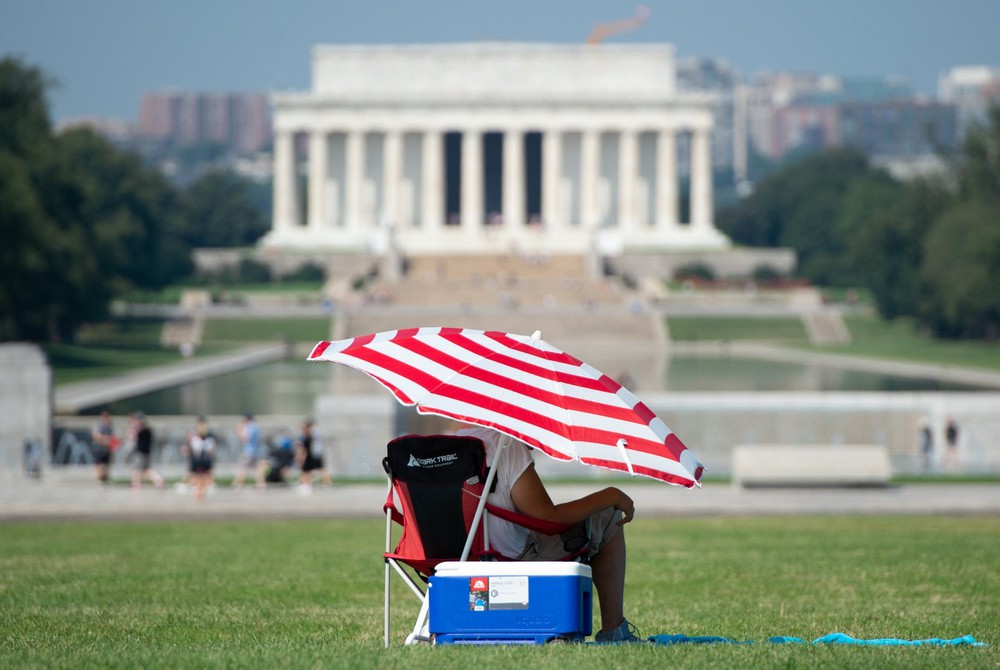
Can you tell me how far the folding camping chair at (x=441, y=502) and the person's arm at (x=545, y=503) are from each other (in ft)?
0.14

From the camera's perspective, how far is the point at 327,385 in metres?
48.0

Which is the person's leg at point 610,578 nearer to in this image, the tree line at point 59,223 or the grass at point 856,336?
the tree line at point 59,223

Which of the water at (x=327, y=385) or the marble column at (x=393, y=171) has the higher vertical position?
the marble column at (x=393, y=171)

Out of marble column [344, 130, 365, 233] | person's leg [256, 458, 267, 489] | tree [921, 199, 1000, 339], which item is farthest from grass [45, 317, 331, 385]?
person's leg [256, 458, 267, 489]

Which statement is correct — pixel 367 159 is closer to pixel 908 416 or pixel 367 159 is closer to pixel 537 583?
pixel 908 416

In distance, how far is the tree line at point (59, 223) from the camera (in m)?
51.9

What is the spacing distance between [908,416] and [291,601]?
893 inches

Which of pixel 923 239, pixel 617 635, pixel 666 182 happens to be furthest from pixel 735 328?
pixel 617 635

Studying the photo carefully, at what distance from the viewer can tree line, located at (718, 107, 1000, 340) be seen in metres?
63.1

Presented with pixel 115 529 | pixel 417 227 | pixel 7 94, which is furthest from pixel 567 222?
pixel 115 529

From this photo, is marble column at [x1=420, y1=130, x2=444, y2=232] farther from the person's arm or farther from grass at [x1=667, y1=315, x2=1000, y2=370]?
the person's arm

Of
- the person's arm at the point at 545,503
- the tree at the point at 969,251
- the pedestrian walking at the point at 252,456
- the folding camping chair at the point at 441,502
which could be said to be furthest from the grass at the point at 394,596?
the tree at the point at 969,251

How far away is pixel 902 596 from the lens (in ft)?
38.0

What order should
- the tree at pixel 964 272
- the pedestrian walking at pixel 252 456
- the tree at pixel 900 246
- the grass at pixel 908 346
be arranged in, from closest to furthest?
the pedestrian walking at pixel 252 456 < the grass at pixel 908 346 < the tree at pixel 964 272 < the tree at pixel 900 246
